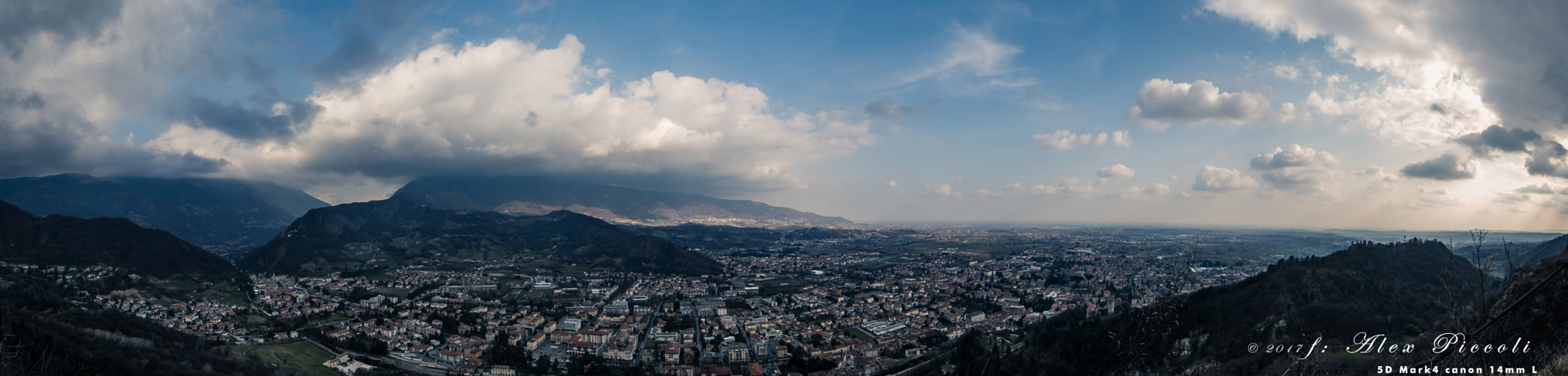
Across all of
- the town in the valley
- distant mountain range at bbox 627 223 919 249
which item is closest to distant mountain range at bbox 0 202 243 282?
the town in the valley

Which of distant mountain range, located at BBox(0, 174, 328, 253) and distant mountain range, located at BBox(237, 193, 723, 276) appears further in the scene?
distant mountain range, located at BBox(0, 174, 328, 253)

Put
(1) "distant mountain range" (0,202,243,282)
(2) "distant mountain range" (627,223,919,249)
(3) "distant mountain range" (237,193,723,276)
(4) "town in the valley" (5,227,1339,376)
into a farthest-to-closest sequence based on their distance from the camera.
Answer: (2) "distant mountain range" (627,223,919,249)
(3) "distant mountain range" (237,193,723,276)
(1) "distant mountain range" (0,202,243,282)
(4) "town in the valley" (5,227,1339,376)

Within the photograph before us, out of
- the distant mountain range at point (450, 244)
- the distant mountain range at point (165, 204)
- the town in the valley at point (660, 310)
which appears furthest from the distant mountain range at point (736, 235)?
the distant mountain range at point (165, 204)

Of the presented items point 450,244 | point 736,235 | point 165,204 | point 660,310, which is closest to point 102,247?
point 450,244

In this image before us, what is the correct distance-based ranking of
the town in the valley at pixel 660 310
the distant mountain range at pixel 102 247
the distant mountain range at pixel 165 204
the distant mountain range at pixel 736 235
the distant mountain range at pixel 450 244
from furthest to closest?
the distant mountain range at pixel 165 204 → the distant mountain range at pixel 736 235 → the distant mountain range at pixel 450 244 → the distant mountain range at pixel 102 247 → the town in the valley at pixel 660 310

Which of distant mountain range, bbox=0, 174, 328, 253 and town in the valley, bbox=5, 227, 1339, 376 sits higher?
distant mountain range, bbox=0, 174, 328, 253

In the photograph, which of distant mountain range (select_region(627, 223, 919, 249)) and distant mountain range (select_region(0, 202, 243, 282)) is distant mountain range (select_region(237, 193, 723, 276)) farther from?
distant mountain range (select_region(627, 223, 919, 249))

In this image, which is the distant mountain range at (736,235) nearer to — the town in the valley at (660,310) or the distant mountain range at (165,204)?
the town in the valley at (660,310)
